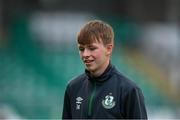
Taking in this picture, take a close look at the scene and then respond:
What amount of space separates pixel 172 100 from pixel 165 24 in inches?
58.0

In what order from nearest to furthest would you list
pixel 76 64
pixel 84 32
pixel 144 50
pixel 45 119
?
pixel 84 32 → pixel 45 119 → pixel 76 64 → pixel 144 50

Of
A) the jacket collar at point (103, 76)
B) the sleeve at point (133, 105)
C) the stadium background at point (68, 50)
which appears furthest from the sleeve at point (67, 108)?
the stadium background at point (68, 50)

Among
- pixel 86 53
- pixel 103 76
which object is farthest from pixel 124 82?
pixel 86 53

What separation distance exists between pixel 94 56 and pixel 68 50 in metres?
6.95

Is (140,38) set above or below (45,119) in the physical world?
above

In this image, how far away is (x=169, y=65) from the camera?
11070 millimetres

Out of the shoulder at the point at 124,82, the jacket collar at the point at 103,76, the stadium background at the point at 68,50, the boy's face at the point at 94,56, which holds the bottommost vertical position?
the stadium background at the point at 68,50

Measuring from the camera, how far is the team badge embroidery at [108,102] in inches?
137

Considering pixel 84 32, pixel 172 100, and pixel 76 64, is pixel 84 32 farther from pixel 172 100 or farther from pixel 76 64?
pixel 172 100

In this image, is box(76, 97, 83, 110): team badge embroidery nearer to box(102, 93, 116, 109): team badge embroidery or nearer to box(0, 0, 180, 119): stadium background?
box(102, 93, 116, 109): team badge embroidery

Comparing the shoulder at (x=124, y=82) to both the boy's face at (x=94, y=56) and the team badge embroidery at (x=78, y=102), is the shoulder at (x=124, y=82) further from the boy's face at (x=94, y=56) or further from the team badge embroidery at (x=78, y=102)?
the team badge embroidery at (x=78, y=102)

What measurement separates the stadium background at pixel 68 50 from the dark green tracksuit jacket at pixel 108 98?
5759 mm

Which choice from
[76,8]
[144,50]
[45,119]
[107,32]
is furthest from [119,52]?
[107,32]

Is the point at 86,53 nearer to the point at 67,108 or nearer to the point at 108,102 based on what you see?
the point at 108,102
